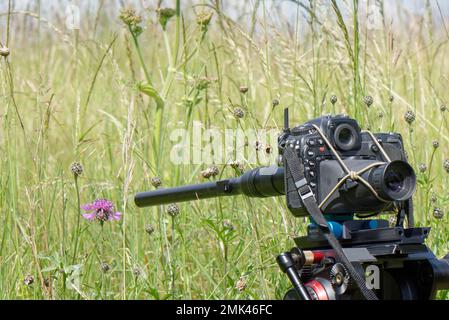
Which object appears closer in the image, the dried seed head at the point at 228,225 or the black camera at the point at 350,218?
the black camera at the point at 350,218

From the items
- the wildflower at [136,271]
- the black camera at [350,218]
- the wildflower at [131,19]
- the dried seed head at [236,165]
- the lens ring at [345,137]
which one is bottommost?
the wildflower at [136,271]

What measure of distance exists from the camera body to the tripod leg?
83 mm

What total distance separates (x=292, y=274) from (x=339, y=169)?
18 centimetres

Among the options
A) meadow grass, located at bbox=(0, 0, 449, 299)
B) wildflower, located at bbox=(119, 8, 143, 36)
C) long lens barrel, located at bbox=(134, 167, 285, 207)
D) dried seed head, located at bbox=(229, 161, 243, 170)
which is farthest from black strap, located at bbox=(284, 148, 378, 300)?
wildflower, located at bbox=(119, 8, 143, 36)

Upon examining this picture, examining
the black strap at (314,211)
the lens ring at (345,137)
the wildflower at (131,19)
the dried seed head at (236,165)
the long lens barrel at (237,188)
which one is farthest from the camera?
the wildflower at (131,19)

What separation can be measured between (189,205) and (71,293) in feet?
1.96

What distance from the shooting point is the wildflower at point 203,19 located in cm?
265

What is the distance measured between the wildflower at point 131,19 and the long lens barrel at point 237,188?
98cm

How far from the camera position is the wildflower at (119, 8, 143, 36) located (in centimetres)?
257

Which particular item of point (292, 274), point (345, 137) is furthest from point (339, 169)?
point (292, 274)

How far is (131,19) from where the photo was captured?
8.46 feet

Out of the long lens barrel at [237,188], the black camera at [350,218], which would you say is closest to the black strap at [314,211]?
the black camera at [350,218]

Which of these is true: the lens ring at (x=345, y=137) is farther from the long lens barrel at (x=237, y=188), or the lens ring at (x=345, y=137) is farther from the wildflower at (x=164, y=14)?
the wildflower at (x=164, y=14)

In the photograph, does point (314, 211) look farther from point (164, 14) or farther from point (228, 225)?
point (164, 14)
